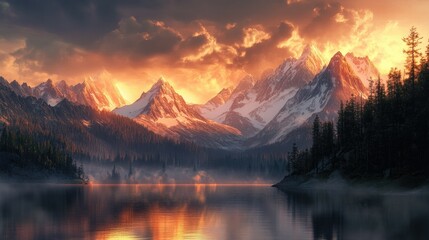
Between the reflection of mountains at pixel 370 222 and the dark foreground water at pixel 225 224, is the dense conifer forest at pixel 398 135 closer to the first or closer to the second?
the reflection of mountains at pixel 370 222

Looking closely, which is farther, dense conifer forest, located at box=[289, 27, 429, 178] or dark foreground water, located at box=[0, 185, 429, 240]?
dense conifer forest, located at box=[289, 27, 429, 178]

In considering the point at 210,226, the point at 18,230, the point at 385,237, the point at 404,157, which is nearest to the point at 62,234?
the point at 18,230

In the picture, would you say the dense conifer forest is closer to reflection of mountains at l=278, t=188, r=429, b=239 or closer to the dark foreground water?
reflection of mountains at l=278, t=188, r=429, b=239

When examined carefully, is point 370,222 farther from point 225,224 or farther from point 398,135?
point 398,135

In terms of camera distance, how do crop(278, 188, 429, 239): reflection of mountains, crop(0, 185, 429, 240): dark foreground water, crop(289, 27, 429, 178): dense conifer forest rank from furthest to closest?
crop(289, 27, 429, 178): dense conifer forest < crop(0, 185, 429, 240): dark foreground water < crop(278, 188, 429, 239): reflection of mountains

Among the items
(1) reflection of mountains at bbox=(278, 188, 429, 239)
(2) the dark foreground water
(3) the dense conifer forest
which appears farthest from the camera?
(3) the dense conifer forest

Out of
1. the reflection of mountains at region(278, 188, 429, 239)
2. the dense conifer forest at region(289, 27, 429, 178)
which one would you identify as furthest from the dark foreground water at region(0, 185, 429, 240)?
the dense conifer forest at region(289, 27, 429, 178)

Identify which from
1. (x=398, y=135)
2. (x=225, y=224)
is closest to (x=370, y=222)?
(x=225, y=224)

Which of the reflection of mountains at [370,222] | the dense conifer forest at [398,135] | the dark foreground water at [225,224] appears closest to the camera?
the reflection of mountains at [370,222]

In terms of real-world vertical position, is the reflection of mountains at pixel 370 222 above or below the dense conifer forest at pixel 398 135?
below

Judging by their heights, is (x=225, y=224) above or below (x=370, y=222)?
below

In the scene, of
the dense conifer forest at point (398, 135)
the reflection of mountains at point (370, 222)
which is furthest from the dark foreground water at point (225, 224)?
the dense conifer forest at point (398, 135)

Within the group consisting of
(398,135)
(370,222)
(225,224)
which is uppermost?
(398,135)

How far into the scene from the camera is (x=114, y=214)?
74312mm
